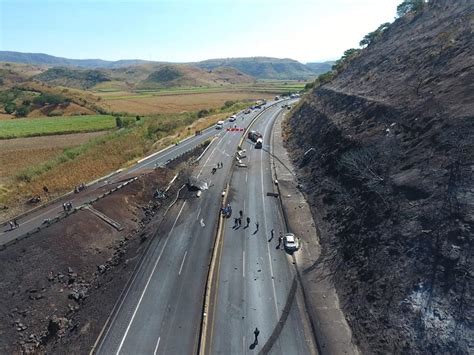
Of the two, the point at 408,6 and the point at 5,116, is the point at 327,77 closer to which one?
the point at 408,6

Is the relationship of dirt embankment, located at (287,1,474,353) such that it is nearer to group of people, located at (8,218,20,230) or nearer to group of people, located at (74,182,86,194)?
group of people, located at (74,182,86,194)

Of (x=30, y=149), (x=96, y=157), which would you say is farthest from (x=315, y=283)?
(x=30, y=149)

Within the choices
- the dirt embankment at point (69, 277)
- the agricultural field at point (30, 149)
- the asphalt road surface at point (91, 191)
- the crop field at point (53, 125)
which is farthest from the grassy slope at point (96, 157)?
the dirt embankment at point (69, 277)

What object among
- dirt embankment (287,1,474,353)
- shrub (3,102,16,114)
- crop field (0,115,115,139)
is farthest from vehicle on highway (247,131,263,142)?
shrub (3,102,16,114)

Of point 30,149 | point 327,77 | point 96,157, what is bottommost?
point 30,149

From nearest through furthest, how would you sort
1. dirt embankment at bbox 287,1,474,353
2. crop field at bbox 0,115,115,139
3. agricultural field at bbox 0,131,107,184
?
dirt embankment at bbox 287,1,474,353, agricultural field at bbox 0,131,107,184, crop field at bbox 0,115,115,139

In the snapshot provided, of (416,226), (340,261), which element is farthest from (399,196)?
(340,261)

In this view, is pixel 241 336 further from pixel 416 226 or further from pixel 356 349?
pixel 416 226
